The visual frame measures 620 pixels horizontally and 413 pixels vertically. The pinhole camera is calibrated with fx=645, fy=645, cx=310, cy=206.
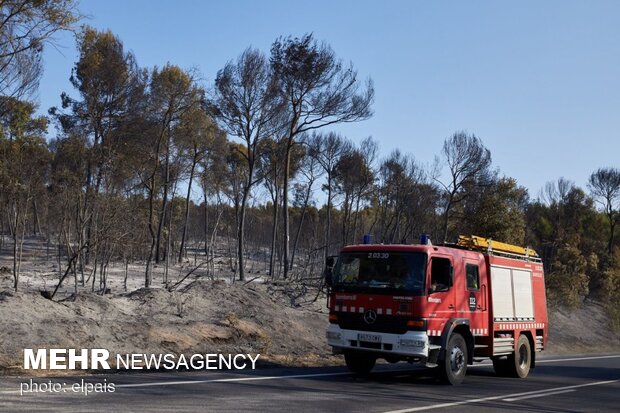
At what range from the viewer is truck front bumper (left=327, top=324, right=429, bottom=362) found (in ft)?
40.8

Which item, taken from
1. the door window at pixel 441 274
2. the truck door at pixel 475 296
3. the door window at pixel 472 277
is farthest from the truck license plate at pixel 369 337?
the door window at pixel 472 277

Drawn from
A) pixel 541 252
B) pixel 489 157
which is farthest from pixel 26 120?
pixel 541 252

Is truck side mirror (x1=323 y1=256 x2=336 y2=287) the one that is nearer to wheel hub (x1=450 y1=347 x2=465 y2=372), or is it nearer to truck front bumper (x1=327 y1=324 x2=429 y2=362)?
truck front bumper (x1=327 y1=324 x2=429 y2=362)

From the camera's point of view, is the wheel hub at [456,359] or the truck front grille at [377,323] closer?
the truck front grille at [377,323]

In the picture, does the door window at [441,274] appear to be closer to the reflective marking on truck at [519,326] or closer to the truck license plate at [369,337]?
the truck license plate at [369,337]

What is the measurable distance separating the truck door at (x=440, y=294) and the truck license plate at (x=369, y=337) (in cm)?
104

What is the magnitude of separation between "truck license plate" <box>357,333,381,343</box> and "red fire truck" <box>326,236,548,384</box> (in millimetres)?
20

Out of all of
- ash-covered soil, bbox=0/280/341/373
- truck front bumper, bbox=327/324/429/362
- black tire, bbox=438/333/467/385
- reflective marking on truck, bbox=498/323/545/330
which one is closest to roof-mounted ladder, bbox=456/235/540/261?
reflective marking on truck, bbox=498/323/545/330

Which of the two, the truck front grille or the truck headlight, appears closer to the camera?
the truck headlight

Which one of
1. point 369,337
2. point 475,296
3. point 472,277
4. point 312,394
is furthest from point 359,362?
point 312,394

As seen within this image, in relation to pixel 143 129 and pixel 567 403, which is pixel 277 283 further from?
pixel 567 403

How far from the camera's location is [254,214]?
65.0 m

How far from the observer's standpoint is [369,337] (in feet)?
42.5

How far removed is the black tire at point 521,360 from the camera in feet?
52.0
